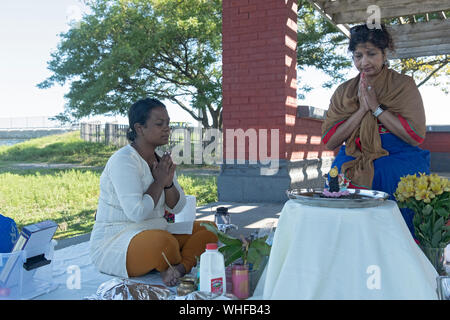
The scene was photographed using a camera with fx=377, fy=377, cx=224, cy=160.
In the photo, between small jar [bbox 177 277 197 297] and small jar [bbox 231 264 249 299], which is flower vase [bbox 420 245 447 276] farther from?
small jar [bbox 177 277 197 297]

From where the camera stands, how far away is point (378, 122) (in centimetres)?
305

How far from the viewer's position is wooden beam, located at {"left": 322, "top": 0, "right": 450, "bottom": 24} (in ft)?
19.6

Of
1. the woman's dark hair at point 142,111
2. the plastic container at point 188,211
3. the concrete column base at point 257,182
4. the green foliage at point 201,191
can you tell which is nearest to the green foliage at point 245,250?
the woman's dark hair at point 142,111

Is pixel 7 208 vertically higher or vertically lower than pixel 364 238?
lower

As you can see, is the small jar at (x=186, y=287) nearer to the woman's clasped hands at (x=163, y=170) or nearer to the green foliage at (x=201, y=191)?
the woman's clasped hands at (x=163, y=170)

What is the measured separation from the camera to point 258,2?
19.5 feet

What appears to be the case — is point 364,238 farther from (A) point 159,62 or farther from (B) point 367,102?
(A) point 159,62

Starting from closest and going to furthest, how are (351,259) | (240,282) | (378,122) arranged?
(351,259) < (240,282) < (378,122)

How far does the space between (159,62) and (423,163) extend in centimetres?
1593

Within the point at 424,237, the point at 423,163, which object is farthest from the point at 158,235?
the point at 423,163

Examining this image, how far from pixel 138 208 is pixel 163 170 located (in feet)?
1.14

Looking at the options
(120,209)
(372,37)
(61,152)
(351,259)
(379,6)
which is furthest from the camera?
(61,152)

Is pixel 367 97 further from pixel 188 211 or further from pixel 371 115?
pixel 188 211

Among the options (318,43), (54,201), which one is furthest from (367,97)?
(318,43)
